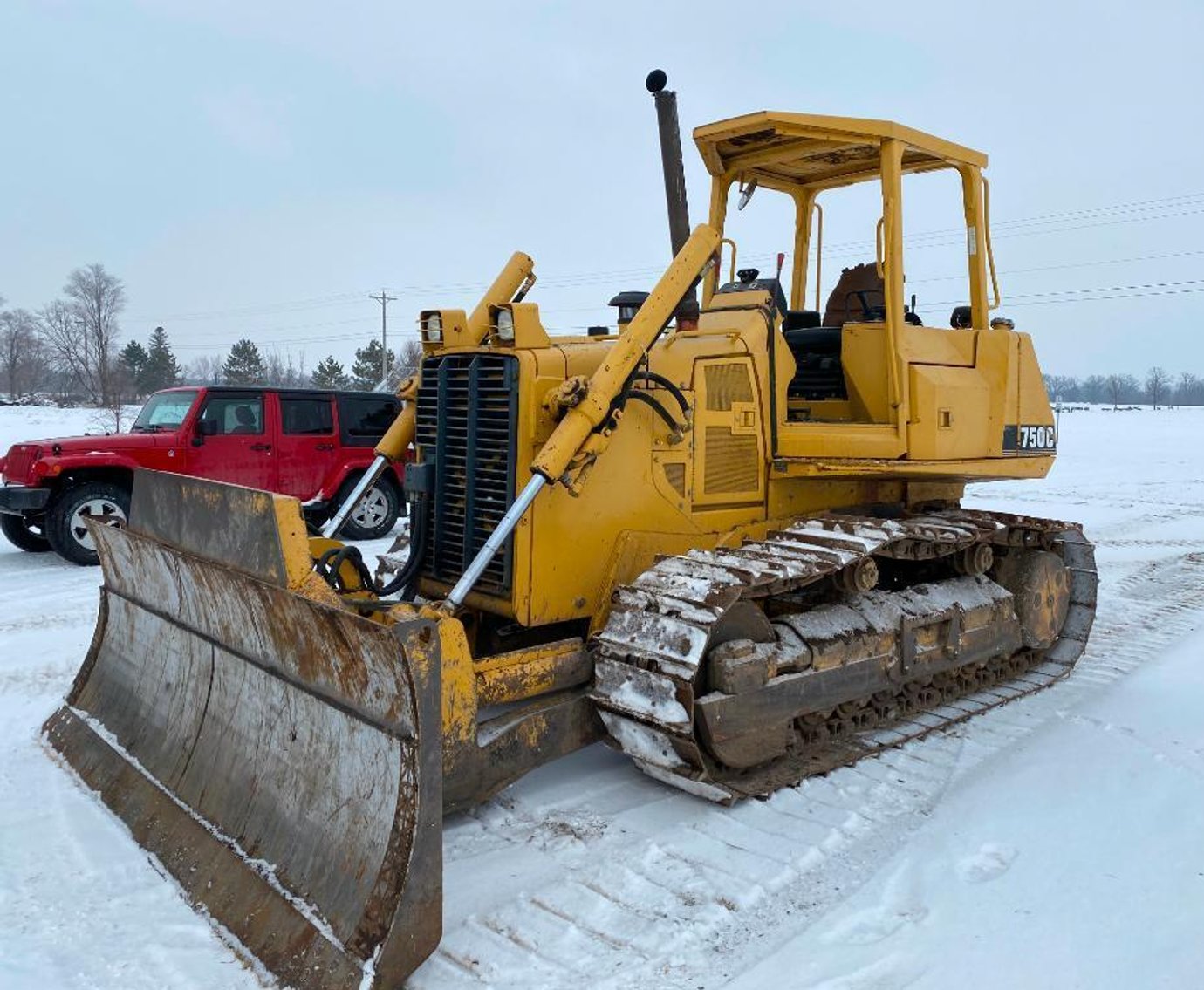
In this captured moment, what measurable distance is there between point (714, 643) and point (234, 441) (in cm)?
854

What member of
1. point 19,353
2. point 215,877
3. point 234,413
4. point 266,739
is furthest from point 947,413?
point 19,353

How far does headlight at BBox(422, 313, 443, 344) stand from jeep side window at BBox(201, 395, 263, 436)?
23.3 feet

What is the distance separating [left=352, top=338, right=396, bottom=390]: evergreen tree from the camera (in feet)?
155

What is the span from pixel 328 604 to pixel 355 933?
3.51ft

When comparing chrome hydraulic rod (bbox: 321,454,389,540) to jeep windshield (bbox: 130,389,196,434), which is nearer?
chrome hydraulic rod (bbox: 321,454,389,540)

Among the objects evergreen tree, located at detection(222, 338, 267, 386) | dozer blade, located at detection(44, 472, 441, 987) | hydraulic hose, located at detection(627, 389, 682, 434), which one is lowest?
dozer blade, located at detection(44, 472, 441, 987)

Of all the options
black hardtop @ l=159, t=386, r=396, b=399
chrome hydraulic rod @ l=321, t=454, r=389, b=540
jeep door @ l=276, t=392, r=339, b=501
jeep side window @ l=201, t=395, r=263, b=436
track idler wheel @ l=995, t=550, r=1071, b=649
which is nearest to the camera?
chrome hydraulic rod @ l=321, t=454, r=389, b=540

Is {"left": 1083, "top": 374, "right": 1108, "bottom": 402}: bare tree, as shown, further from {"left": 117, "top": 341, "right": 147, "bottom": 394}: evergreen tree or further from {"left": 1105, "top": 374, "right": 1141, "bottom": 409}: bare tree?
{"left": 117, "top": 341, "right": 147, "bottom": 394}: evergreen tree

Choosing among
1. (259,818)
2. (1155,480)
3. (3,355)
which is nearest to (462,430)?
(259,818)

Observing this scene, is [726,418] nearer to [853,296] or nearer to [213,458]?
[853,296]

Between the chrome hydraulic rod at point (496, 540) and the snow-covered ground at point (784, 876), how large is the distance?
0.96 m

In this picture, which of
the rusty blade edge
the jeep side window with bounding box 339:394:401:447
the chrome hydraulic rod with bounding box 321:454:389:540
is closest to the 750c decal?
the chrome hydraulic rod with bounding box 321:454:389:540

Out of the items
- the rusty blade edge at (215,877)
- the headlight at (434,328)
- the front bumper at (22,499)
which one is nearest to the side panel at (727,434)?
the headlight at (434,328)

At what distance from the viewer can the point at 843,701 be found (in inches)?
188
